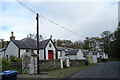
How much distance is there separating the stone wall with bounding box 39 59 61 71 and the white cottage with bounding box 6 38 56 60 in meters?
6.75

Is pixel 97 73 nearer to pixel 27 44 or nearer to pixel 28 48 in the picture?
pixel 28 48

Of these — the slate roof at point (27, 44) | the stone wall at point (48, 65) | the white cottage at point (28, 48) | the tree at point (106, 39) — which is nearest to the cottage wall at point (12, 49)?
the white cottage at point (28, 48)

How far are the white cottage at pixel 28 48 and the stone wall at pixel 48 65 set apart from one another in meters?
6.75

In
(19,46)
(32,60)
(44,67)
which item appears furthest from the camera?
(19,46)

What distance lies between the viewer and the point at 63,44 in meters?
79.9

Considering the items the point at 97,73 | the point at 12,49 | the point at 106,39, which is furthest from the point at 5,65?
the point at 106,39

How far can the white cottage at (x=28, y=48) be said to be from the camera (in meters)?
26.5

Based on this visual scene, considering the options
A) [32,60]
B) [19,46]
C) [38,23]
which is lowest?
[32,60]

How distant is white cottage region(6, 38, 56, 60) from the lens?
86.8 feet

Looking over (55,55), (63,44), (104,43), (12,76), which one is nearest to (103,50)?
(104,43)

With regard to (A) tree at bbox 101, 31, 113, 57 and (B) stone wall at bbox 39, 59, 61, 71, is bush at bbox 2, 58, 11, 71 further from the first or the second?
(A) tree at bbox 101, 31, 113, 57

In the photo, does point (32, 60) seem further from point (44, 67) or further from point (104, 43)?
point (104, 43)

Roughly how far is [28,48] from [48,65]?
9095mm

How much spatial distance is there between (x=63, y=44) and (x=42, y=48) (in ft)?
170
